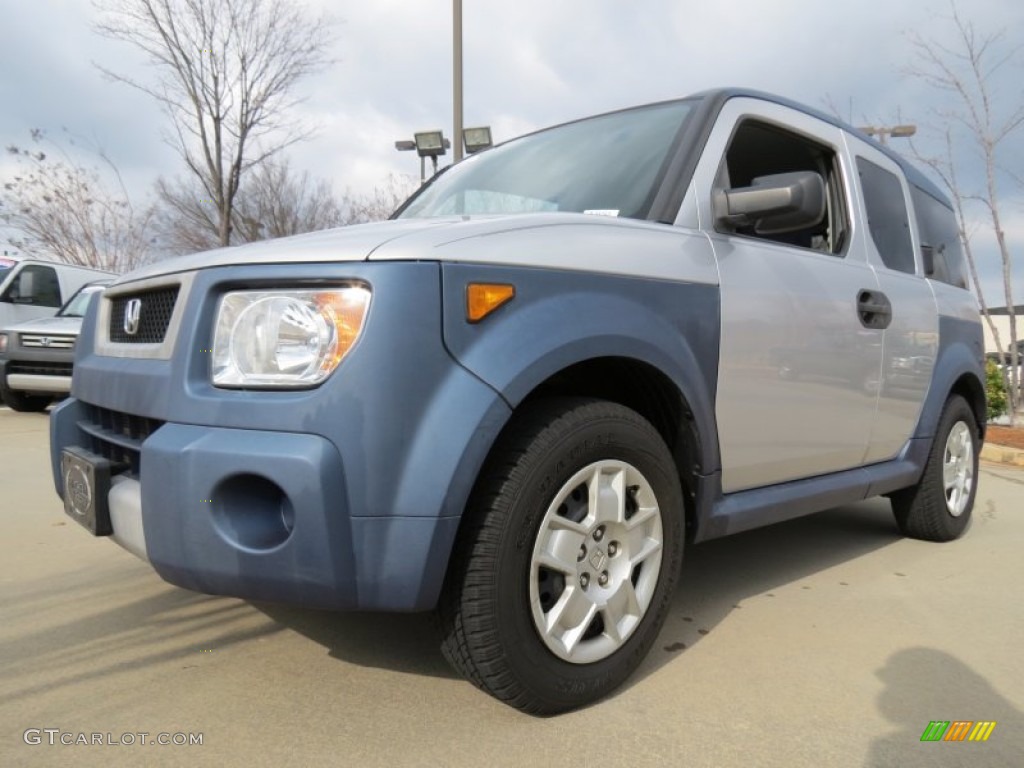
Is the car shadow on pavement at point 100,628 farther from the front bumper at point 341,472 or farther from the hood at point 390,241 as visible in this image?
the hood at point 390,241

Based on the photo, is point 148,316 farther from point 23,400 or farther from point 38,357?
point 23,400

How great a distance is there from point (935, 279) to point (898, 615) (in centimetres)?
188

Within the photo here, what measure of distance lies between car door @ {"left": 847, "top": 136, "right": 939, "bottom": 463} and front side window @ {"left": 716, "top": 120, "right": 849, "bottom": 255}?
11cm

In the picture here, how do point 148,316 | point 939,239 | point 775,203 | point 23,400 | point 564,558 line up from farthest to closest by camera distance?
point 23,400 → point 939,239 → point 775,203 → point 148,316 → point 564,558

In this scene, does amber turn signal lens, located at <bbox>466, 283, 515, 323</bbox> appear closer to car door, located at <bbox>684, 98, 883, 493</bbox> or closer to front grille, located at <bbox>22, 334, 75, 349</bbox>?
car door, located at <bbox>684, 98, 883, 493</bbox>

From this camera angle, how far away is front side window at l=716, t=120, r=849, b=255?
300cm

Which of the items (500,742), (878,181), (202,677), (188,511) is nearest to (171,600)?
(202,677)

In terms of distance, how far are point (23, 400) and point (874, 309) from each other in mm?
9241

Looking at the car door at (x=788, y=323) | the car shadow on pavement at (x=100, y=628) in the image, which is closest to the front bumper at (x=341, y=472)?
the car shadow on pavement at (x=100, y=628)

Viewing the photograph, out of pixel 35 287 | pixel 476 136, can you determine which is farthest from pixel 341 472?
pixel 35 287

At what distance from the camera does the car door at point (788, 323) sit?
94.9 inches

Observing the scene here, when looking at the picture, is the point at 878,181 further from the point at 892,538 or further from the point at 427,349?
the point at 427,349

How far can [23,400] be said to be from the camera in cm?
878

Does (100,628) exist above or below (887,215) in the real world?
below
